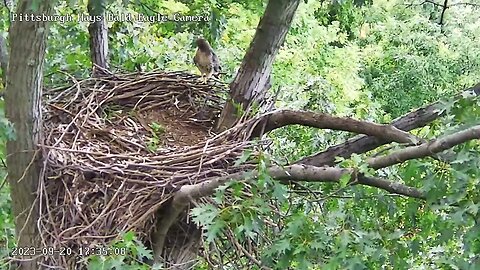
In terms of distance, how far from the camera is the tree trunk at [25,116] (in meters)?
1.92

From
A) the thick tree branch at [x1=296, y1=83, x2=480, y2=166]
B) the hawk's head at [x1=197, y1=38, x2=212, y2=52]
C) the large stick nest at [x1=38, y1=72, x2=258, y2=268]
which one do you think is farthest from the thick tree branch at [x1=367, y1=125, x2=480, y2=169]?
the hawk's head at [x1=197, y1=38, x2=212, y2=52]

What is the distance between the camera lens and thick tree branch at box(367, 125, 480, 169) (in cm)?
143

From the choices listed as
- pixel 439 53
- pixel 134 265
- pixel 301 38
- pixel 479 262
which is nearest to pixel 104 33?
pixel 134 265

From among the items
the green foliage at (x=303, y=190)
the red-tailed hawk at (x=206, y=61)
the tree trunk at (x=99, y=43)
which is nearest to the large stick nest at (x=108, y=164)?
the green foliage at (x=303, y=190)

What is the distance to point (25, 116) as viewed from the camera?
209 centimetres

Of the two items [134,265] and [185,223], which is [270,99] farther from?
[134,265]

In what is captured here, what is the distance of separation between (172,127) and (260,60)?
19.0 inches

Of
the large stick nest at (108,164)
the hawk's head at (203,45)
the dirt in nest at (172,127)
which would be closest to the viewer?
the large stick nest at (108,164)
